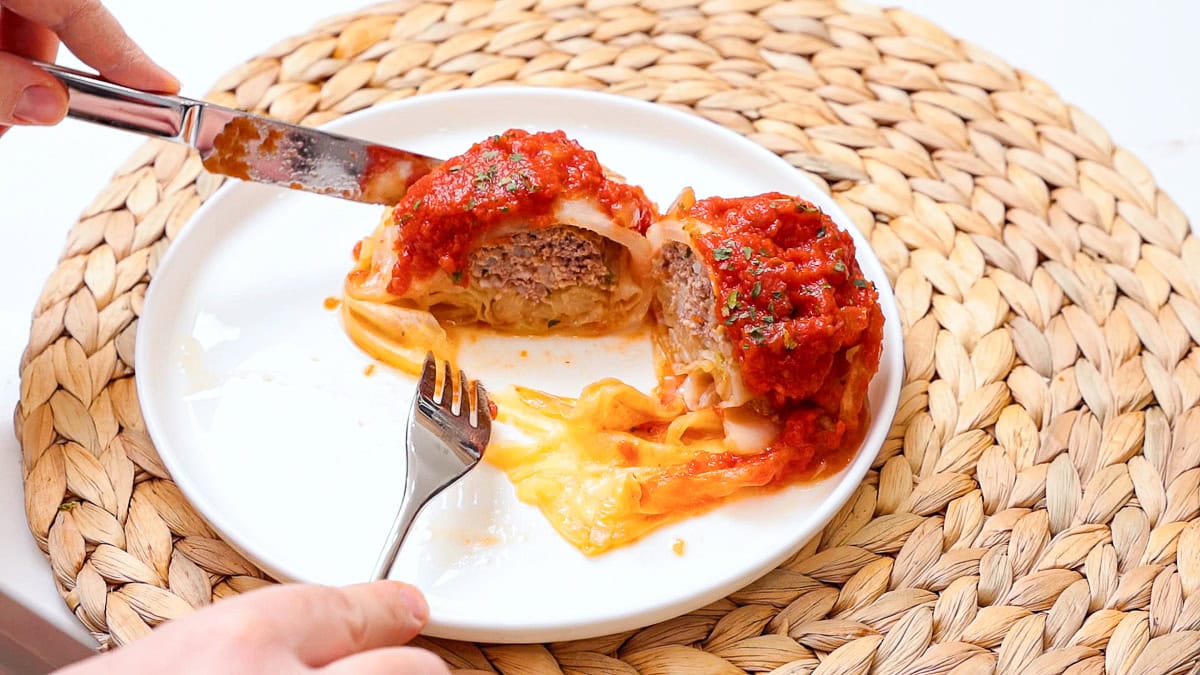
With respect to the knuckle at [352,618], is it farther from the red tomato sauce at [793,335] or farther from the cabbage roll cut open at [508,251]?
the cabbage roll cut open at [508,251]

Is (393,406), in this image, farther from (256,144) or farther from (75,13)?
(75,13)

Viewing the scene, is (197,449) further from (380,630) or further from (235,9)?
(235,9)

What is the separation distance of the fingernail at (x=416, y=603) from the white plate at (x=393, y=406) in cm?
16

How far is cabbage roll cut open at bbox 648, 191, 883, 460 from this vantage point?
2814 mm

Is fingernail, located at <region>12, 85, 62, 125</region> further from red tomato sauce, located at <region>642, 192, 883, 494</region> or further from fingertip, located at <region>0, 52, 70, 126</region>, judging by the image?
red tomato sauce, located at <region>642, 192, 883, 494</region>

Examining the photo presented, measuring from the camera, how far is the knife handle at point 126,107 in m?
2.90

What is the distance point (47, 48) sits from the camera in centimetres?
330

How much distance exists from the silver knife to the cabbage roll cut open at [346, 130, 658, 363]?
0.48 ft

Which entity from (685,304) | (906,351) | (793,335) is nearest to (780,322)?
(793,335)

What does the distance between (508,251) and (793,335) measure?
36.8 inches

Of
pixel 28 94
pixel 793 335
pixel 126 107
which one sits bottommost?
pixel 793 335

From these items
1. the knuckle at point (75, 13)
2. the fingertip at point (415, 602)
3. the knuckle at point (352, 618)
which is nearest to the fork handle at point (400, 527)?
the fingertip at point (415, 602)

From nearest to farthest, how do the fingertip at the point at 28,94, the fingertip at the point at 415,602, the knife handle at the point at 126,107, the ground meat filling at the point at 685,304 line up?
1. the fingertip at the point at 415,602
2. the fingertip at the point at 28,94
3. the knife handle at the point at 126,107
4. the ground meat filling at the point at 685,304

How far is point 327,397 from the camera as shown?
3.09 meters
